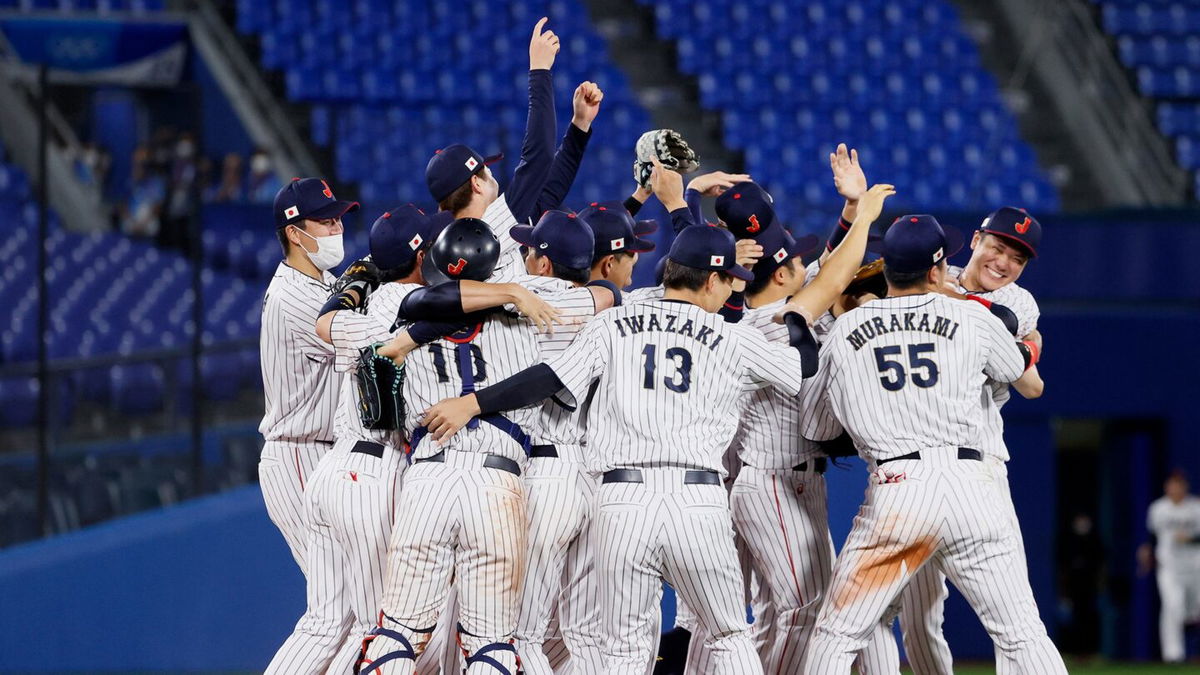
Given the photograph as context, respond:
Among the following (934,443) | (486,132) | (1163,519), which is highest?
(486,132)

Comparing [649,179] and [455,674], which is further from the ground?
[649,179]

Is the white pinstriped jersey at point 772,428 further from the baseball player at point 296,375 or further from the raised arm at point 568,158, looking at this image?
the baseball player at point 296,375

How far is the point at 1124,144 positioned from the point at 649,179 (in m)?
8.84

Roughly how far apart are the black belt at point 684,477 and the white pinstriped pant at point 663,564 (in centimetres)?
1

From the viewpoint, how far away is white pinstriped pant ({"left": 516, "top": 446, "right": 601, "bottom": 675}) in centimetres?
522

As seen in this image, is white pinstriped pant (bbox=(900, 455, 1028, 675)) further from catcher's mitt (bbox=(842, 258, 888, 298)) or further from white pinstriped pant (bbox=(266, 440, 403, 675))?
white pinstriped pant (bbox=(266, 440, 403, 675))

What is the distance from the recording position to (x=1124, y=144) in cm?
1391

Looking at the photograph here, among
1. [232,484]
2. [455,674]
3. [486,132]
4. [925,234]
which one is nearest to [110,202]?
[486,132]

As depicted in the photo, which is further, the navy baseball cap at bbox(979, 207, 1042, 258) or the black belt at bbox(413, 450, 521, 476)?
the navy baseball cap at bbox(979, 207, 1042, 258)

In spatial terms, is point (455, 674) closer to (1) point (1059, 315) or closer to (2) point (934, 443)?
(2) point (934, 443)

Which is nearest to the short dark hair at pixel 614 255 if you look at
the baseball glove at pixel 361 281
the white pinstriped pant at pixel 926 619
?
the baseball glove at pixel 361 281

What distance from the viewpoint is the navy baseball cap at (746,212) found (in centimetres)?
576

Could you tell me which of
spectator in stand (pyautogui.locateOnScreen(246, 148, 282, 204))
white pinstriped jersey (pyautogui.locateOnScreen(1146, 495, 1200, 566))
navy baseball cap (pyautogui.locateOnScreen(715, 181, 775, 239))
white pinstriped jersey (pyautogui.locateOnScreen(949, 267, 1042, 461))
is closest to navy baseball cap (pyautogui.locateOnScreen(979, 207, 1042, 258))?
white pinstriped jersey (pyautogui.locateOnScreen(949, 267, 1042, 461))

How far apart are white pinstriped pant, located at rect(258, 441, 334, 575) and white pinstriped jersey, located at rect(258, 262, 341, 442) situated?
0.04m
